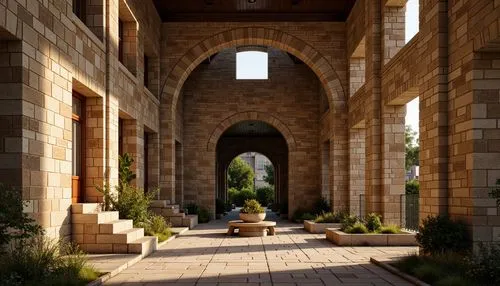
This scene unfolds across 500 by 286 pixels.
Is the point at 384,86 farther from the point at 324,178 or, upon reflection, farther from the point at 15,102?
the point at 15,102

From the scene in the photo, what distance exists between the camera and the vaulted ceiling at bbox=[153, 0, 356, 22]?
17.5m

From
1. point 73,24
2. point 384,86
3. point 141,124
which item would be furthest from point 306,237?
point 73,24

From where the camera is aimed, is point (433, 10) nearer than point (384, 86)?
Yes

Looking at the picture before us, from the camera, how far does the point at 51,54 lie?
27.9 ft

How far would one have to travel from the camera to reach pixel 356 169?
58.2 feet

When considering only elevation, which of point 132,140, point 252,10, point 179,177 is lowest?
point 179,177

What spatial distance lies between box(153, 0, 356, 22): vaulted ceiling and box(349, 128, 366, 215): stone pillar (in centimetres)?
385

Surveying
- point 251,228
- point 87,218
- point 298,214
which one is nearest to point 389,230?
point 251,228

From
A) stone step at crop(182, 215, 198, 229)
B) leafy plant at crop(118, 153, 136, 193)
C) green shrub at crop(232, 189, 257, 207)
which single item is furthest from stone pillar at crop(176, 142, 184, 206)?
green shrub at crop(232, 189, 257, 207)

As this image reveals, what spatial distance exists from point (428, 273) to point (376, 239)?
469cm

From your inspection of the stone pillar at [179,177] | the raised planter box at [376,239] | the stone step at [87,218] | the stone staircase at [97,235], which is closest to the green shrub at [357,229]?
the raised planter box at [376,239]

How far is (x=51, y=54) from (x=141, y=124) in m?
6.80

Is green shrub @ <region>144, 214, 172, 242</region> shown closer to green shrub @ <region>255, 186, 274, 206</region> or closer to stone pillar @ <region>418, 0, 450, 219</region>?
A: stone pillar @ <region>418, 0, 450, 219</region>

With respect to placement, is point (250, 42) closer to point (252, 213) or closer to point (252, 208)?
point (252, 208)
